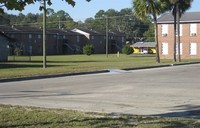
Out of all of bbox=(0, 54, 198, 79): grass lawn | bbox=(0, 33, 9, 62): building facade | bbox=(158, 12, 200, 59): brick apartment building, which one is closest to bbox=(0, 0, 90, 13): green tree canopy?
bbox=(0, 54, 198, 79): grass lawn

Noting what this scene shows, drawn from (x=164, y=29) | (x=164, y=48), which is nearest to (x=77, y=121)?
(x=164, y=29)

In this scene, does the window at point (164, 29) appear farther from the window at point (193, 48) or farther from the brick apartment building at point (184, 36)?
the window at point (193, 48)

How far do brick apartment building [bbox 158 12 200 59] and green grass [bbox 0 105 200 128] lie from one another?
57676 mm

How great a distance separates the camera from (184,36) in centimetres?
6638

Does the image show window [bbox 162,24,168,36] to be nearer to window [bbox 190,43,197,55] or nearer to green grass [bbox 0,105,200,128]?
window [bbox 190,43,197,55]

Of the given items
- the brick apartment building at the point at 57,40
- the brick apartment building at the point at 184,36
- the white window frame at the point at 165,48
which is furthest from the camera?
the brick apartment building at the point at 57,40

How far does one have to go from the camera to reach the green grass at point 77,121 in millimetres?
8230

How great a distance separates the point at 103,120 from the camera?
8906mm

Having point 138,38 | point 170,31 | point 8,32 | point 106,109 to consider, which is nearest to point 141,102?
point 106,109

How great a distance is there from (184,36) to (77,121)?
59428 mm

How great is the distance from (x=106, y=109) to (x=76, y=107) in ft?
3.06

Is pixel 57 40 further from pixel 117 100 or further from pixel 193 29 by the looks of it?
pixel 117 100

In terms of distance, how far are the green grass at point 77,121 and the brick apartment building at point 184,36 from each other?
57.7m

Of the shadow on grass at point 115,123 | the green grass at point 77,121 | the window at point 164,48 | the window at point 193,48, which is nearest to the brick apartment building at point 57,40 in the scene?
the window at point 164,48
